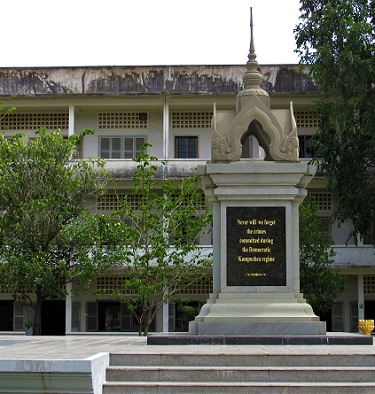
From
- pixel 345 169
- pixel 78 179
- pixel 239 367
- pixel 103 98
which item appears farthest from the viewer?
pixel 103 98

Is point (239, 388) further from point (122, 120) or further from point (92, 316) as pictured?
point (122, 120)

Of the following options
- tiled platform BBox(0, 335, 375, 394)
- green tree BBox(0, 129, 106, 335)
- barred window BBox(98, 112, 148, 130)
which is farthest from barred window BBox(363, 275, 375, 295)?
tiled platform BBox(0, 335, 375, 394)

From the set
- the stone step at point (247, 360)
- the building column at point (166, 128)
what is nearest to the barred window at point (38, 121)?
the building column at point (166, 128)

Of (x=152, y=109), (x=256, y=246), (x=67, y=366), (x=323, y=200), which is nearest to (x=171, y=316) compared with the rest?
(x=323, y=200)

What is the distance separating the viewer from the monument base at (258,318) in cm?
1134

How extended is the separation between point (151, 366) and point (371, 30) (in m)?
15.6

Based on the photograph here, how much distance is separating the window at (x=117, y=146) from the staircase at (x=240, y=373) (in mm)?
21326

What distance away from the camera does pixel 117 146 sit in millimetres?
30016

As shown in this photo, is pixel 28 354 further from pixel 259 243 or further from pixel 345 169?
pixel 345 169

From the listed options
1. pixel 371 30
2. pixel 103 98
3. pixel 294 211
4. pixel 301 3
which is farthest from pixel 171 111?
pixel 294 211

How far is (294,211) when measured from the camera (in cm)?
1201

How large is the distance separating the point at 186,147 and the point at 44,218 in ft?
32.3

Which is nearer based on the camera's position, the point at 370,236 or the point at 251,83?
the point at 251,83

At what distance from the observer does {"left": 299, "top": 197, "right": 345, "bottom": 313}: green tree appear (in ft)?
76.8
